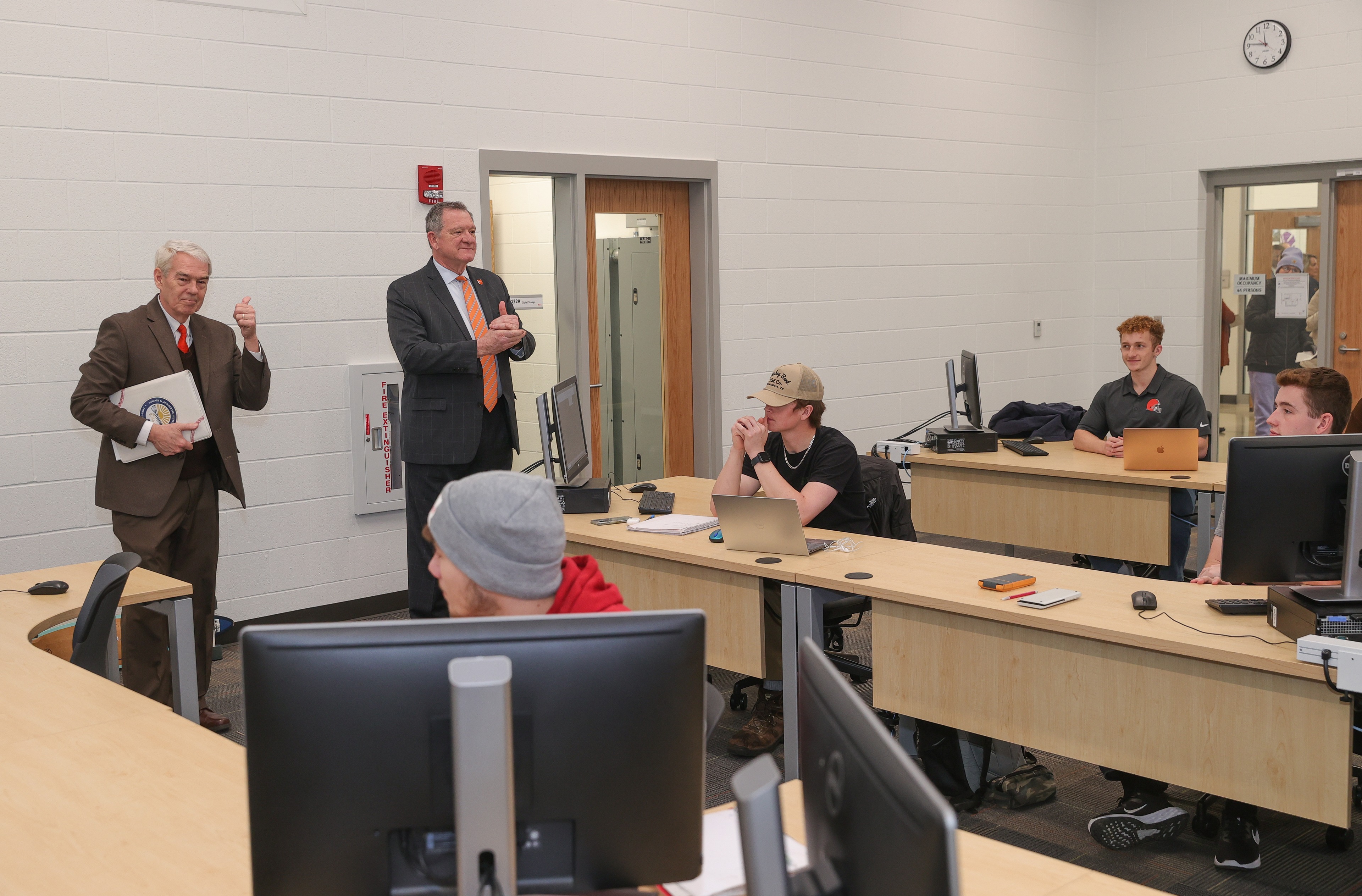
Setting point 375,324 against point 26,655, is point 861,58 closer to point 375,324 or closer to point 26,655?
point 375,324

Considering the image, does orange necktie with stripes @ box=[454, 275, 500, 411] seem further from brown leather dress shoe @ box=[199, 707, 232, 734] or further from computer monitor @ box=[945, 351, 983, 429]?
computer monitor @ box=[945, 351, 983, 429]

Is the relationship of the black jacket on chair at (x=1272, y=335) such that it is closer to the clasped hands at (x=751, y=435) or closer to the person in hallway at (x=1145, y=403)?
the person in hallway at (x=1145, y=403)

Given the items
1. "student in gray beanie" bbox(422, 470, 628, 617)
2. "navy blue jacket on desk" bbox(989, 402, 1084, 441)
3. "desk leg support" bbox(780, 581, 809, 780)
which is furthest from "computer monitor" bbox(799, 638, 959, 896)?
"navy blue jacket on desk" bbox(989, 402, 1084, 441)

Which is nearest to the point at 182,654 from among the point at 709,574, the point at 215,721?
the point at 215,721

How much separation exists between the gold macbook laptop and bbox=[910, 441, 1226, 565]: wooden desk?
1.4 inches

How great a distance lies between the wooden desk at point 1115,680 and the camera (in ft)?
7.83

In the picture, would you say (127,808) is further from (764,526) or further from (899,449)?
(899,449)

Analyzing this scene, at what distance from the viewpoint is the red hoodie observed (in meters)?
1.68

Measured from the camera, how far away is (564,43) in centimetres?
567

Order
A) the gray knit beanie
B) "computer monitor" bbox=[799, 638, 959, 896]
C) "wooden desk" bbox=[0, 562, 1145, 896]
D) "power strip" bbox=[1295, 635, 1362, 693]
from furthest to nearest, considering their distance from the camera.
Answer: "power strip" bbox=[1295, 635, 1362, 693]
"wooden desk" bbox=[0, 562, 1145, 896]
the gray knit beanie
"computer monitor" bbox=[799, 638, 959, 896]

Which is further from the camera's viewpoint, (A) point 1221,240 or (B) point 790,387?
(A) point 1221,240

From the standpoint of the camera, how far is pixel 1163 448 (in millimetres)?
4723

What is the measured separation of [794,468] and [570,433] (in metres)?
0.81

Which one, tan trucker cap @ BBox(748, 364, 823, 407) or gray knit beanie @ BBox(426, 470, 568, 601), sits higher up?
tan trucker cap @ BBox(748, 364, 823, 407)
